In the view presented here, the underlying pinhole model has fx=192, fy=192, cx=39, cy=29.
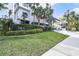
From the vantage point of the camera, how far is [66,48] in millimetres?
2451

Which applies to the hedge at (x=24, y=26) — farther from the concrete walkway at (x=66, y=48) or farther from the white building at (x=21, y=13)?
the concrete walkway at (x=66, y=48)

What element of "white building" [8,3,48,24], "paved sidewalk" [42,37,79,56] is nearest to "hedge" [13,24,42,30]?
"white building" [8,3,48,24]

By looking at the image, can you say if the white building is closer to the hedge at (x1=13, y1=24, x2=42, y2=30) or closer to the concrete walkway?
the hedge at (x1=13, y1=24, x2=42, y2=30)

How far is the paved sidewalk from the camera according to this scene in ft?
7.94

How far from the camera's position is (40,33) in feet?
8.45

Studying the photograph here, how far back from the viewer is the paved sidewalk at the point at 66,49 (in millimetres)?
2420

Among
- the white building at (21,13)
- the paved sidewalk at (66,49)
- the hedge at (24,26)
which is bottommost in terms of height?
the paved sidewalk at (66,49)

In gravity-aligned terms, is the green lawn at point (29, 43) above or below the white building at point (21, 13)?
below

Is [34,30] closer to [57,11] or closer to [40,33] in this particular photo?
[40,33]

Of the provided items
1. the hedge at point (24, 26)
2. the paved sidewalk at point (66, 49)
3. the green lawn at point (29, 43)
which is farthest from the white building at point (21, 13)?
the paved sidewalk at point (66, 49)

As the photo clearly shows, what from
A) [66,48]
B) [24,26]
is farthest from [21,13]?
[66,48]

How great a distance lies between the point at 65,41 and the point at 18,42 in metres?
0.61

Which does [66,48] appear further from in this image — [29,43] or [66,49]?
[29,43]

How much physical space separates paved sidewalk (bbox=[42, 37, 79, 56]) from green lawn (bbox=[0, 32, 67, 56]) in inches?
2.3
